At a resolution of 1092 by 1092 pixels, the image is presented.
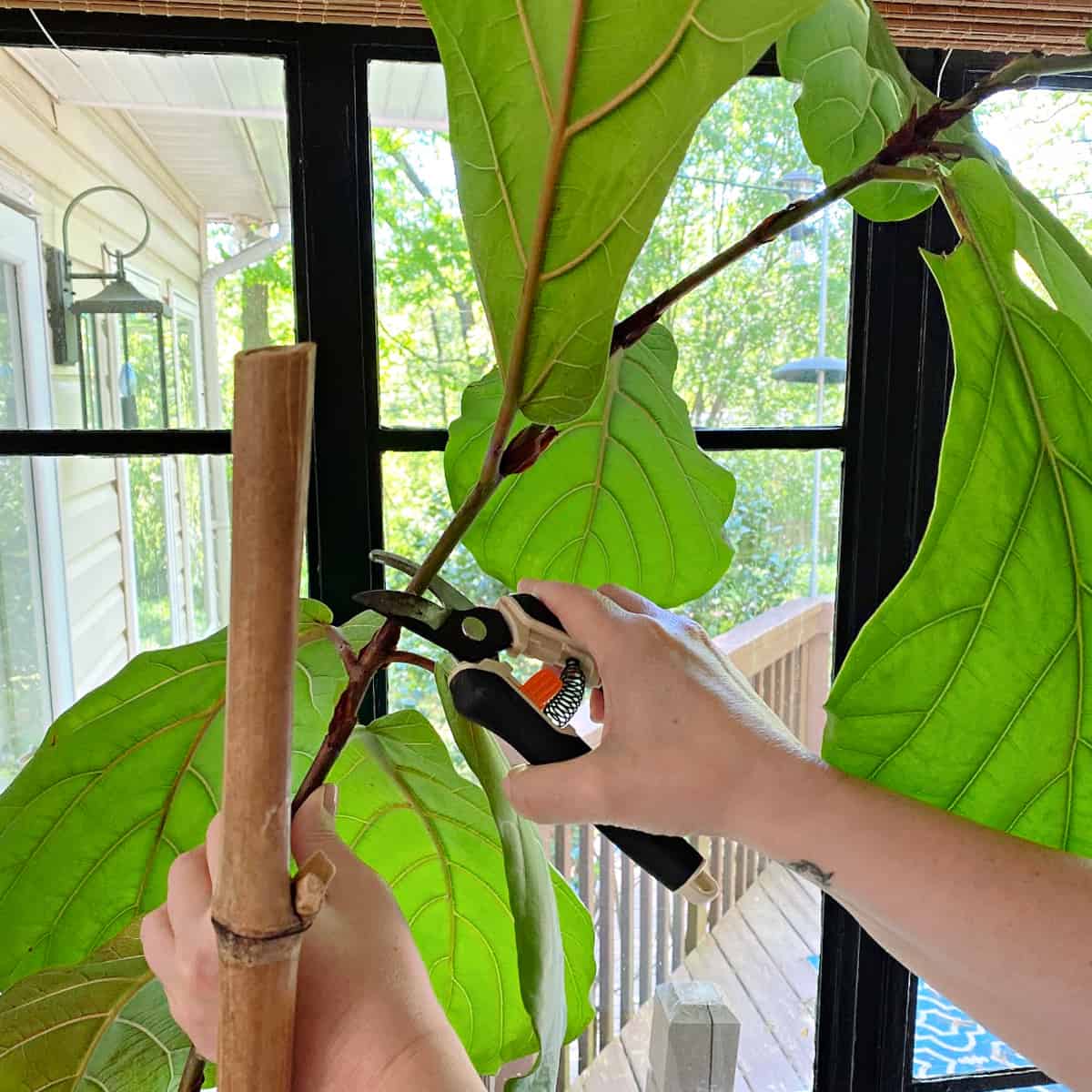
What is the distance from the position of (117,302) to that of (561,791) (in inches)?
34.6

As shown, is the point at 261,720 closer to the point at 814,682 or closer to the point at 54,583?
the point at 54,583

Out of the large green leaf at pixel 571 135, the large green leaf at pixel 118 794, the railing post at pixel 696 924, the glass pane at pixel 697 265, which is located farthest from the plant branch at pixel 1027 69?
the railing post at pixel 696 924

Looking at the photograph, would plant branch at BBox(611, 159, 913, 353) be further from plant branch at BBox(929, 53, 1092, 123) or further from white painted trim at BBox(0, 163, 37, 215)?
white painted trim at BBox(0, 163, 37, 215)

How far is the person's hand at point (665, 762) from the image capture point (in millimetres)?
413

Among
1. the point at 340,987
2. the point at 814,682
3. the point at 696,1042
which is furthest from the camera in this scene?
the point at 814,682

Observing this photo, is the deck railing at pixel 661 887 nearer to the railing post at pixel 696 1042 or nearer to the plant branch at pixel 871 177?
the railing post at pixel 696 1042

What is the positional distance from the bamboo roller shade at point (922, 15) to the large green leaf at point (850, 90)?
1.25 feet

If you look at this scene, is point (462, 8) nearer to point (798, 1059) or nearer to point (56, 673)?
point (56, 673)

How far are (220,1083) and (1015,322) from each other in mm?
453

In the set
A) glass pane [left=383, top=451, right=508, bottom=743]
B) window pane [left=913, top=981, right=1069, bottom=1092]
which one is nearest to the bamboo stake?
glass pane [left=383, top=451, right=508, bottom=743]

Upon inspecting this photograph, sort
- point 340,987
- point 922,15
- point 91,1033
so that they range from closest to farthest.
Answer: point 340,987 < point 91,1033 < point 922,15

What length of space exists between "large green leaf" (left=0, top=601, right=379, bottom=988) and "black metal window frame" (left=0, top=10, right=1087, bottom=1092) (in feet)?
1.54

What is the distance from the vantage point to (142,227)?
1023mm

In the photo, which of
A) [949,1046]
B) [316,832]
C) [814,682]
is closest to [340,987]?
[316,832]
